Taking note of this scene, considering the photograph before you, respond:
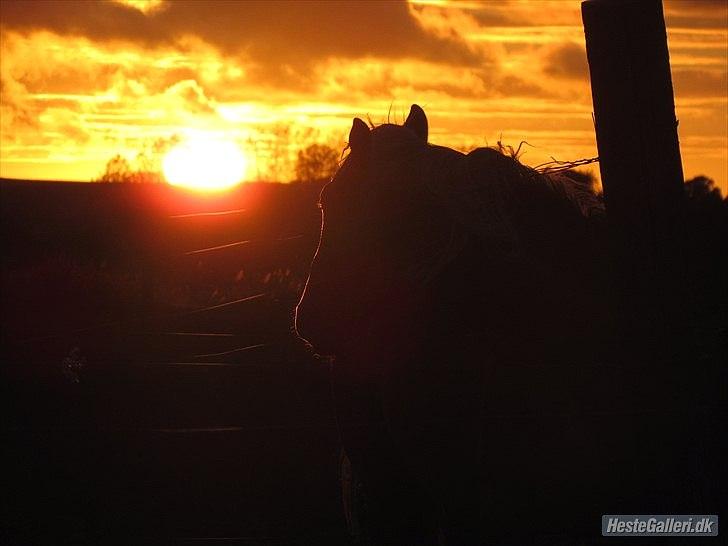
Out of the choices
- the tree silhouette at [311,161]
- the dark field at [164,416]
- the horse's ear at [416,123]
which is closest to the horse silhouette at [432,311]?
the horse's ear at [416,123]

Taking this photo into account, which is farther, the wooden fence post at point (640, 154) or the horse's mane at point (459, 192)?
the wooden fence post at point (640, 154)

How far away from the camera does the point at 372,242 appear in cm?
266

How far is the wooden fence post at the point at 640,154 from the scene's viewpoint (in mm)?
2910

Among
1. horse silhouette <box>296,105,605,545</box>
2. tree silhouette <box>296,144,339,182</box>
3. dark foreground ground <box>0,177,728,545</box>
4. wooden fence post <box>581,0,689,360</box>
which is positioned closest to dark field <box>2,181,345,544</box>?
dark foreground ground <box>0,177,728,545</box>

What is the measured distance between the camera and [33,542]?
185 inches

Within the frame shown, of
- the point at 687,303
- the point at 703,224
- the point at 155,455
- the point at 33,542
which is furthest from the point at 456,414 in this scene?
the point at 703,224

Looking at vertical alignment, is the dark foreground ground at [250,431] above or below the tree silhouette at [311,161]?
below

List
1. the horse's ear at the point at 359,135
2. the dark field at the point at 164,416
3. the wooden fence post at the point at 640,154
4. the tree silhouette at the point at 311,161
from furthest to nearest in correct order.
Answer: the tree silhouette at the point at 311,161 → the dark field at the point at 164,416 → the wooden fence post at the point at 640,154 → the horse's ear at the point at 359,135

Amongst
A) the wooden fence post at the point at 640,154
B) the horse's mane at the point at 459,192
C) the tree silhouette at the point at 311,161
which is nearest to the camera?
the horse's mane at the point at 459,192

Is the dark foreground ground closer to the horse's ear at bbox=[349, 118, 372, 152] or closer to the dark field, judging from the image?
the dark field

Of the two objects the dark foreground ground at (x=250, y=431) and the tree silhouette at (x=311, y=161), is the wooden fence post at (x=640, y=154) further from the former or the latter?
the tree silhouette at (x=311, y=161)

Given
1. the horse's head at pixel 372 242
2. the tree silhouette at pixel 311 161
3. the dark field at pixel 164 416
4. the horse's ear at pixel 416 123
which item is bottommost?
the dark field at pixel 164 416

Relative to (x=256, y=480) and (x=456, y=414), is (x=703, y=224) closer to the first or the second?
(x=256, y=480)

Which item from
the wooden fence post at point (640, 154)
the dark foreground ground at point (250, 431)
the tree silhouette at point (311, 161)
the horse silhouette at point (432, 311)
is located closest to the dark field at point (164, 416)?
the dark foreground ground at point (250, 431)
